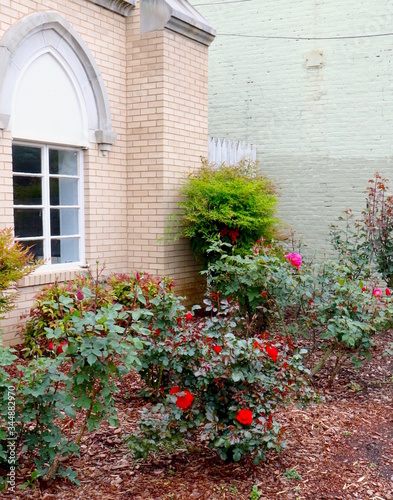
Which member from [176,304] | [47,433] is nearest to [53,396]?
[47,433]

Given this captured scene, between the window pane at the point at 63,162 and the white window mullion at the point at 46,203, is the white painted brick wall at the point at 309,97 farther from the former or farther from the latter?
the white window mullion at the point at 46,203

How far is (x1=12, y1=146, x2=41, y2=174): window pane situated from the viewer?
6.07 meters

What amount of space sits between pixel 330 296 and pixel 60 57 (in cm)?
429

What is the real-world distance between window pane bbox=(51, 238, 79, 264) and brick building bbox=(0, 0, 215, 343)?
1 cm

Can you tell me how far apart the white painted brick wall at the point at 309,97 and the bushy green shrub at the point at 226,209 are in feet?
11.5

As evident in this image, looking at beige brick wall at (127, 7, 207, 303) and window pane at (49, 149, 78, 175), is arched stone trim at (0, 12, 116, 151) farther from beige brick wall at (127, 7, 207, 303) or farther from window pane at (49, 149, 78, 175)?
beige brick wall at (127, 7, 207, 303)

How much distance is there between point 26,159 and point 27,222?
730 mm

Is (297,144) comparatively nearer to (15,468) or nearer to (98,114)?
(98,114)

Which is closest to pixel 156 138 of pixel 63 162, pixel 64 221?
pixel 63 162

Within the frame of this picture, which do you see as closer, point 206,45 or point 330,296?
point 330,296

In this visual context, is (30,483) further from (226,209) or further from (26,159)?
(226,209)

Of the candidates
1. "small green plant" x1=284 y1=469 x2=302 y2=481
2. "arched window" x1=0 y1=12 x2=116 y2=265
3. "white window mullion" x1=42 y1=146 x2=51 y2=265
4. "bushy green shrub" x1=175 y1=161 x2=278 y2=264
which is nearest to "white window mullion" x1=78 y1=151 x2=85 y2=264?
"arched window" x1=0 y1=12 x2=116 y2=265

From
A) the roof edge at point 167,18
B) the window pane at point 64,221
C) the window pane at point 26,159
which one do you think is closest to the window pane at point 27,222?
the window pane at point 64,221

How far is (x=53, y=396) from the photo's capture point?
2928 mm
